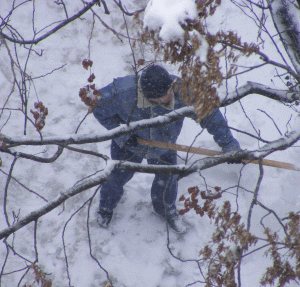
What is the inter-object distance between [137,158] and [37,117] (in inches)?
53.0

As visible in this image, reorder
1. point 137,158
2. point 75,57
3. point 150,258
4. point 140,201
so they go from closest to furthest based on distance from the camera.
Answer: point 137,158
point 150,258
point 140,201
point 75,57

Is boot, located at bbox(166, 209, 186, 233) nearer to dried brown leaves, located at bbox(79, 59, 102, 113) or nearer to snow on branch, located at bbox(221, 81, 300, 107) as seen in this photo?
snow on branch, located at bbox(221, 81, 300, 107)

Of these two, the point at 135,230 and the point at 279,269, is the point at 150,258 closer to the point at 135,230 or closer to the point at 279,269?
the point at 135,230

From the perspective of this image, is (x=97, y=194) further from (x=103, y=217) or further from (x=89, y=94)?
(x=89, y=94)

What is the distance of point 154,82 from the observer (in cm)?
225

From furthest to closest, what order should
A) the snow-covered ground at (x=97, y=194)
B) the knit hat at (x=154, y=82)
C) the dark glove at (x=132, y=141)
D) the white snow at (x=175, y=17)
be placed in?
1. the snow-covered ground at (x=97, y=194)
2. the dark glove at (x=132, y=141)
3. the knit hat at (x=154, y=82)
4. the white snow at (x=175, y=17)

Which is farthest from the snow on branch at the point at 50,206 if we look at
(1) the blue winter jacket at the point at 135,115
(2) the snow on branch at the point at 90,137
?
(1) the blue winter jacket at the point at 135,115

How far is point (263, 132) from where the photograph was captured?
14.8 feet

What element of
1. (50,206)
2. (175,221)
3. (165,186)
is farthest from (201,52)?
(175,221)

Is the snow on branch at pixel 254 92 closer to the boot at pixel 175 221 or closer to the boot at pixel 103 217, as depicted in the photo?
the boot at pixel 175 221

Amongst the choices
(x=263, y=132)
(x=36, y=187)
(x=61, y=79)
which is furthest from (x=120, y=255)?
(x=61, y=79)

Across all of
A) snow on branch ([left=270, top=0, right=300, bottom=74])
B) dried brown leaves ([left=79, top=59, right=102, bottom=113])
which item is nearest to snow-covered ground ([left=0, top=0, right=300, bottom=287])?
snow on branch ([left=270, top=0, right=300, bottom=74])

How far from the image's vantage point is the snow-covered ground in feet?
10.5

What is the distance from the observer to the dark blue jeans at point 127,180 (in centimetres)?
296
